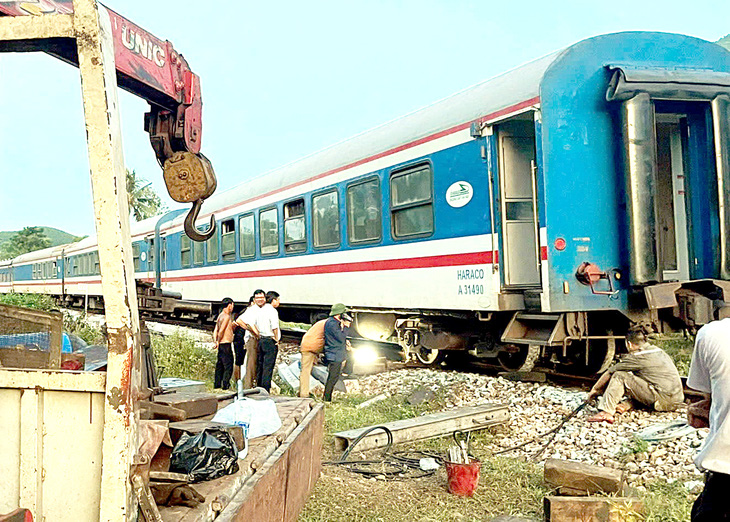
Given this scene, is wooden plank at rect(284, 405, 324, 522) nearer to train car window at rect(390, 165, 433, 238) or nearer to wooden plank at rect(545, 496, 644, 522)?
wooden plank at rect(545, 496, 644, 522)

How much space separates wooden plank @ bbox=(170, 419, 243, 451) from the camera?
350cm

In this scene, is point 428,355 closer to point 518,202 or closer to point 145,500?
point 518,202

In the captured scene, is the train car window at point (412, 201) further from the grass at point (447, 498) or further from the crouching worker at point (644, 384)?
the grass at point (447, 498)

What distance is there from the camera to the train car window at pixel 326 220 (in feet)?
37.7

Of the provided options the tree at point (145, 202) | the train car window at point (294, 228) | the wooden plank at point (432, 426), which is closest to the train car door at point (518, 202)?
the wooden plank at point (432, 426)

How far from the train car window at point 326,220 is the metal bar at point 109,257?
901cm

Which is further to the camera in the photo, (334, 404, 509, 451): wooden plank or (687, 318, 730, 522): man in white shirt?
(334, 404, 509, 451): wooden plank

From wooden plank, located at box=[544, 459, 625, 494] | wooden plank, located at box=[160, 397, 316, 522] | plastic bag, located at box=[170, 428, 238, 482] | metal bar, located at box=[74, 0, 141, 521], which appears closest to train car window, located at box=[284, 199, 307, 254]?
wooden plank, located at box=[544, 459, 625, 494]

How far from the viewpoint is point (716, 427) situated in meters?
3.05

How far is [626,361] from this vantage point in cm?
745

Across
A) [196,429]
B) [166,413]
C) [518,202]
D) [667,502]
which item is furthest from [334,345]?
[196,429]

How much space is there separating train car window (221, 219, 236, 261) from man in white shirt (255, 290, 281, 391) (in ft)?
19.5

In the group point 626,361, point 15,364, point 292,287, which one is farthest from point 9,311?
point 292,287

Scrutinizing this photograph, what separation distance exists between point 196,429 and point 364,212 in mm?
7242
